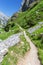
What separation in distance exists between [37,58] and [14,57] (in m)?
6.31

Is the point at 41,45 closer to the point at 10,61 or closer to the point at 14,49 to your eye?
the point at 14,49

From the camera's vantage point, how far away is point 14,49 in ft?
166

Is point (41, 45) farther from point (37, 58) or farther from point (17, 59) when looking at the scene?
point (17, 59)

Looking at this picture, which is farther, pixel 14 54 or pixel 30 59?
pixel 30 59

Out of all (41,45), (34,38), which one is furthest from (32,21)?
(41,45)

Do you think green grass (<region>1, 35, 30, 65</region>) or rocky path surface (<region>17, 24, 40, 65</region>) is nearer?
green grass (<region>1, 35, 30, 65</region>)

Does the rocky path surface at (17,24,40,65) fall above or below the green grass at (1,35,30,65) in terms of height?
below

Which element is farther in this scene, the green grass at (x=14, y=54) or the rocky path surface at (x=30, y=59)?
the rocky path surface at (x=30, y=59)

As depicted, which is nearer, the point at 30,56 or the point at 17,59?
the point at 17,59

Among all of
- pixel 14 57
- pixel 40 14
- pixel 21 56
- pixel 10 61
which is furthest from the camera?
pixel 40 14

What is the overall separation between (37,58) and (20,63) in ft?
20.6

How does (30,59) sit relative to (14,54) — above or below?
below

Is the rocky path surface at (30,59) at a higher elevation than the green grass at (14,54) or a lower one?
lower

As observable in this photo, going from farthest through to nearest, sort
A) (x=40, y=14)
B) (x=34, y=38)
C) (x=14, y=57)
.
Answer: (x=40, y=14) → (x=34, y=38) → (x=14, y=57)
